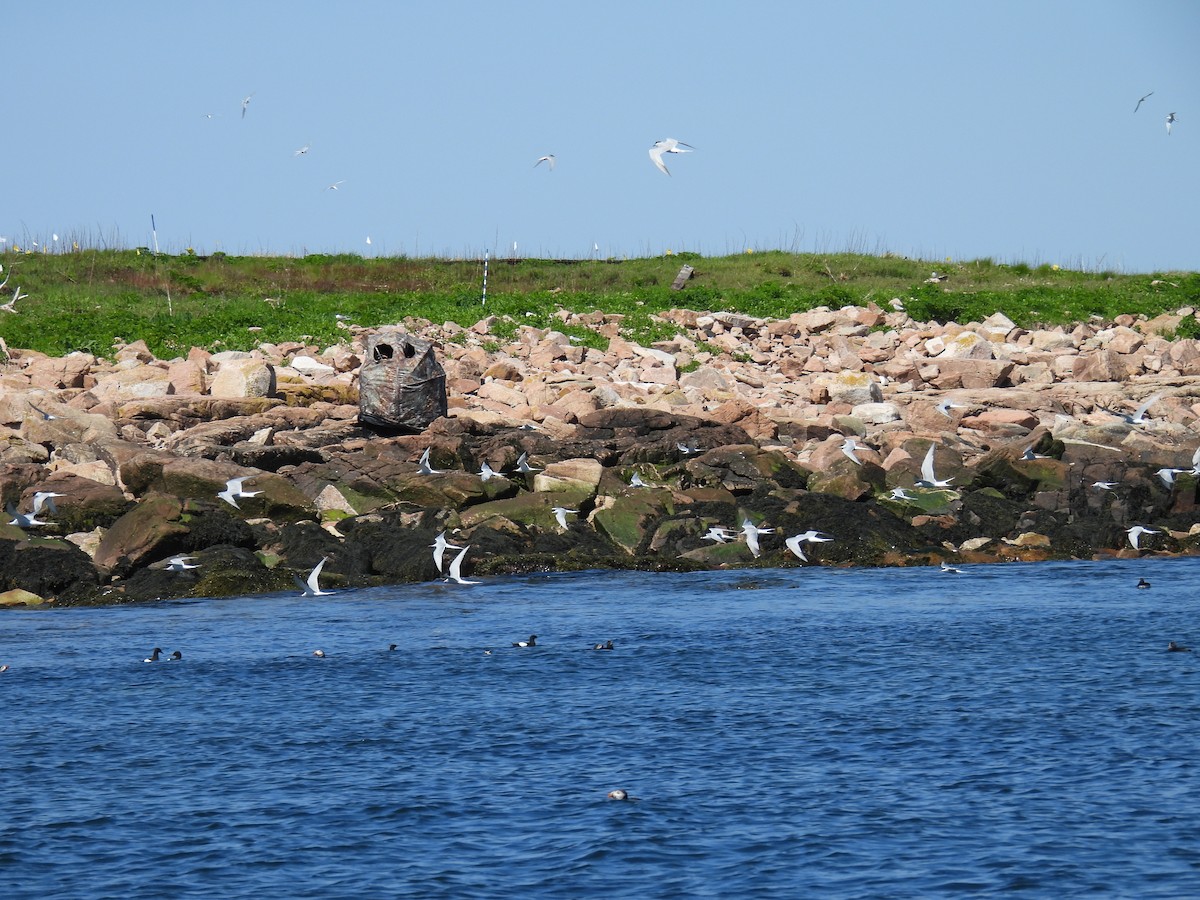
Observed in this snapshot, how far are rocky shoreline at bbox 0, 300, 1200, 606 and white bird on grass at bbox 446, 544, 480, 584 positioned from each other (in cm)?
32

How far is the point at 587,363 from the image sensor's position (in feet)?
116

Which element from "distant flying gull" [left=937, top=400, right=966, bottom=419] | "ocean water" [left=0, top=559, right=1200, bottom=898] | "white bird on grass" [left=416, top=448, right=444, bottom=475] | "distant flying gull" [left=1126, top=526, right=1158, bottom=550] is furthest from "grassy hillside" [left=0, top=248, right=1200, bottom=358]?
"ocean water" [left=0, top=559, right=1200, bottom=898]

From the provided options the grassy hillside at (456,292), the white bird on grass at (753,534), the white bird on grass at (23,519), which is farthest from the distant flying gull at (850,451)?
the white bird on grass at (23,519)

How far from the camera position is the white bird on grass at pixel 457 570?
2181cm

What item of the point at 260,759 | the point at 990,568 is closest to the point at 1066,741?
the point at 260,759

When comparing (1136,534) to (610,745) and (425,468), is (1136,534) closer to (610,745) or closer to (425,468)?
(425,468)

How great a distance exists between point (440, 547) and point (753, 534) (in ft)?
16.1

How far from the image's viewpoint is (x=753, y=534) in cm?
2309

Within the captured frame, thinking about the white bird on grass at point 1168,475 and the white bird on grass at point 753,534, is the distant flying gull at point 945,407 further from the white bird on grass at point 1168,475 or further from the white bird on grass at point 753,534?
the white bird on grass at point 753,534

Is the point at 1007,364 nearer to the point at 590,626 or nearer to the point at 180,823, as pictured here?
the point at 590,626

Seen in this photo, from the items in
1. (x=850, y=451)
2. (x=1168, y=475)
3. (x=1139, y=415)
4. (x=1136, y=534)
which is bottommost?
(x=1136, y=534)

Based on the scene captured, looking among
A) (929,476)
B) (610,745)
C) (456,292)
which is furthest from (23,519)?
(456,292)

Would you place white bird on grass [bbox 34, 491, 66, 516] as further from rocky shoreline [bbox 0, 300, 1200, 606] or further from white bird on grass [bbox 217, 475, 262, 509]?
white bird on grass [bbox 217, 475, 262, 509]

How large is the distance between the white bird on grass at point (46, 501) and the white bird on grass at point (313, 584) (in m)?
4.12
